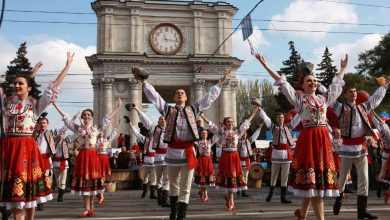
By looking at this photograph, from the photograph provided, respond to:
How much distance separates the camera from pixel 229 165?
10.3 meters

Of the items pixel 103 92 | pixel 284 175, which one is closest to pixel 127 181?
pixel 284 175

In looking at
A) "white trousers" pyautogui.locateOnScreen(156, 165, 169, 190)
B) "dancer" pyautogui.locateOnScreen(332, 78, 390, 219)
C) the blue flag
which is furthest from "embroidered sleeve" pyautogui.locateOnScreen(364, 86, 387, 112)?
the blue flag

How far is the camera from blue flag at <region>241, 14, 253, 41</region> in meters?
13.6

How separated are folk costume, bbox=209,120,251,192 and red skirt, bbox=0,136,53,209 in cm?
491

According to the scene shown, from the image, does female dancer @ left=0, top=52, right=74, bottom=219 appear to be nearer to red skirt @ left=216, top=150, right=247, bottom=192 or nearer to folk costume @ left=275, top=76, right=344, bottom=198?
folk costume @ left=275, top=76, right=344, bottom=198

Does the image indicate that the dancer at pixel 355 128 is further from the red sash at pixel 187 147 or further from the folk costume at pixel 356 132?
the red sash at pixel 187 147

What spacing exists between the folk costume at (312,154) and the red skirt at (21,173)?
3.34m

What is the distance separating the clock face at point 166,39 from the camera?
36.1 meters

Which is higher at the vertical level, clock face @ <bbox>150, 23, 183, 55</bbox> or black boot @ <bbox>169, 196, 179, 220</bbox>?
clock face @ <bbox>150, 23, 183, 55</bbox>

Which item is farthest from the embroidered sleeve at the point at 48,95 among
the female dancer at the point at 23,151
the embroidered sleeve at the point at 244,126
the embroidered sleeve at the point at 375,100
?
the embroidered sleeve at the point at 244,126

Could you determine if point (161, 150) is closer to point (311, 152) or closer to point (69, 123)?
point (69, 123)

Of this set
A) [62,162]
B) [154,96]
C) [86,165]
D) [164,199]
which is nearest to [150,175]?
[62,162]

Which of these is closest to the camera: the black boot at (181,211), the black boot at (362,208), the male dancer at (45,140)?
the black boot at (181,211)

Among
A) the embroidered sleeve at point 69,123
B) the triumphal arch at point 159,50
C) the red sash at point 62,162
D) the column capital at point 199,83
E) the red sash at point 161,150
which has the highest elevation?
the triumphal arch at point 159,50
